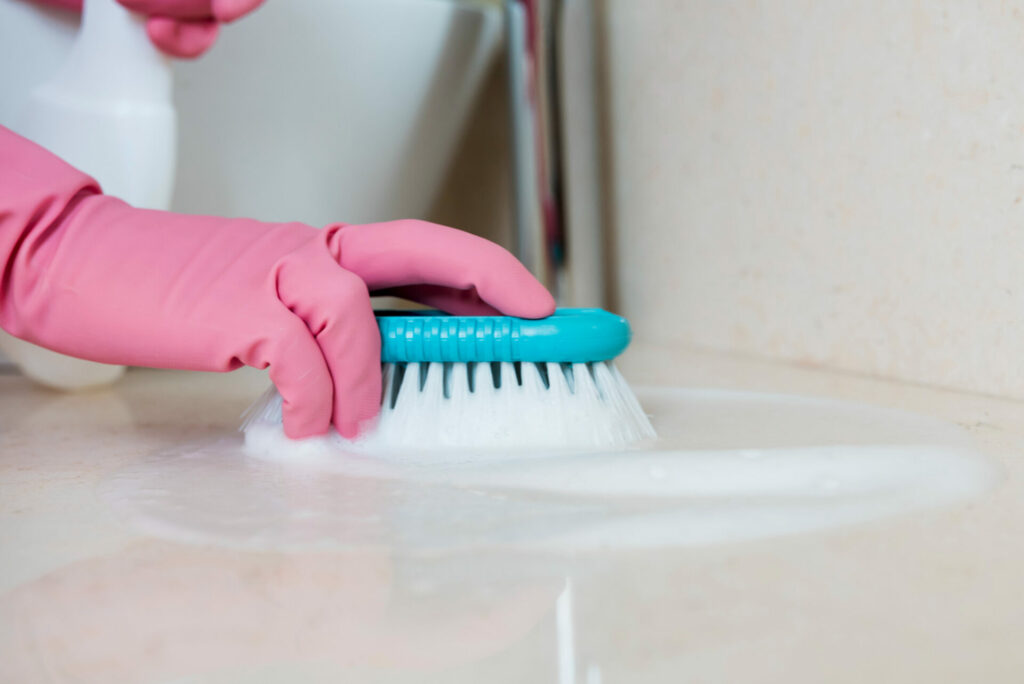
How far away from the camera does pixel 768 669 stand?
0.22 metres

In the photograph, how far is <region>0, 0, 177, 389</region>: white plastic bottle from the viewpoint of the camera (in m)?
0.71

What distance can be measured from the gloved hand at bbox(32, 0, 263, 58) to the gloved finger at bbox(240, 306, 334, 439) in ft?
1.15

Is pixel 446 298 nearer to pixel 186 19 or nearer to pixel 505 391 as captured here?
pixel 505 391

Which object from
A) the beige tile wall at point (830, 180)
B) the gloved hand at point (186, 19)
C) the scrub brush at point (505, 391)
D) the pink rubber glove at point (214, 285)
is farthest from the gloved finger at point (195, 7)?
the beige tile wall at point (830, 180)

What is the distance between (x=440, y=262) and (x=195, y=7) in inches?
14.3

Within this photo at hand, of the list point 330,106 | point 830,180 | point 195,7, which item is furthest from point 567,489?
point 330,106

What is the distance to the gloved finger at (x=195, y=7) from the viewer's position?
0.68m

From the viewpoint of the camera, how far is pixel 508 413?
1.61 ft

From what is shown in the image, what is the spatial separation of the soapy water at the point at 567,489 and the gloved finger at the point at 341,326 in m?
0.03

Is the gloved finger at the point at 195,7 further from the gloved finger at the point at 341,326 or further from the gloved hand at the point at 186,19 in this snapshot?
the gloved finger at the point at 341,326

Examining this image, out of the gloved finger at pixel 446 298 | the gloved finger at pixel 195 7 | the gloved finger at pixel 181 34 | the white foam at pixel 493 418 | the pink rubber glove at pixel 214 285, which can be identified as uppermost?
the gloved finger at pixel 195 7

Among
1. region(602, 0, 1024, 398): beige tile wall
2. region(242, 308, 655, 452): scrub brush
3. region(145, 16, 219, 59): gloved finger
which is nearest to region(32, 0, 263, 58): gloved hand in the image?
region(145, 16, 219, 59): gloved finger

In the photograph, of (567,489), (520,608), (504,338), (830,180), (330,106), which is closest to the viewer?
(520,608)

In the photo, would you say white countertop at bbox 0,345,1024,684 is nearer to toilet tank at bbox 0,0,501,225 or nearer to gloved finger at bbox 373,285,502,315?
gloved finger at bbox 373,285,502,315
